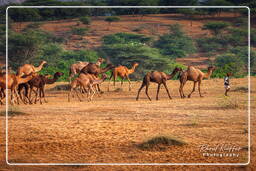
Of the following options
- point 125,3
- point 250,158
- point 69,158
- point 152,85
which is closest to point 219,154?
point 250,158

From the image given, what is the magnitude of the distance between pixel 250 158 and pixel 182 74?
9.45 meters

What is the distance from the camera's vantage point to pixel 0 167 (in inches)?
331

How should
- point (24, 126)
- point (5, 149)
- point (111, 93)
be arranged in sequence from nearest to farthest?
point (5, 149) < point (24, 126) < point (111, 93)

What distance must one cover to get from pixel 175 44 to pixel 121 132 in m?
26.5

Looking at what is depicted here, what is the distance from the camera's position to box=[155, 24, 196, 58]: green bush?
35.9 meters

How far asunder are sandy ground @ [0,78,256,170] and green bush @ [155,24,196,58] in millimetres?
19887

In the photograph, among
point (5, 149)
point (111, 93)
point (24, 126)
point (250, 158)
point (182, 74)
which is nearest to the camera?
point (250, 158)

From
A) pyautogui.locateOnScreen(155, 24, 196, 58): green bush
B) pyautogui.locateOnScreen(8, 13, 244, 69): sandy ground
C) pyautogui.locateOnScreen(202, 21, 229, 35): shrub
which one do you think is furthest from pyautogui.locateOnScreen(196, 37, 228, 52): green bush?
pyautogui.locateOnScreen(8, 13, 244, 69): sandy ground

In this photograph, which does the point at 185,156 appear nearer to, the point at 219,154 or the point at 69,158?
the point at 219,154

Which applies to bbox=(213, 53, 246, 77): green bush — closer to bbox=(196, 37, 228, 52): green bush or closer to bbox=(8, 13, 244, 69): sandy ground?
bbox=(196, 37, 228, 52): green bush

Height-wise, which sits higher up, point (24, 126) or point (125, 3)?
point (125, 3)

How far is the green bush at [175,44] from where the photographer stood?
35.9 m

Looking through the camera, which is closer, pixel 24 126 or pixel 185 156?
pixel 185 156

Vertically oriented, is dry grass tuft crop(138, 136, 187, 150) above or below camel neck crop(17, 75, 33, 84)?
below
